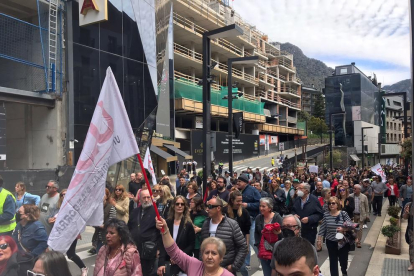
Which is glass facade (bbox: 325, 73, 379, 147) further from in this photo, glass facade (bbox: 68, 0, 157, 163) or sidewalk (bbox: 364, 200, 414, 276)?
sidewalk (bbox: 364, 200, 414, 276)

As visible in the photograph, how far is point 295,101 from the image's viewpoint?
7675cm

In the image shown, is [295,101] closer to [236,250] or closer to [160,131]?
[160,131]

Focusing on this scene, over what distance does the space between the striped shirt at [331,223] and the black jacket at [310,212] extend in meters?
0.20

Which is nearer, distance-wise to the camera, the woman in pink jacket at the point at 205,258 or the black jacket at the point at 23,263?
the woman in pink jacket at the point at 205,258

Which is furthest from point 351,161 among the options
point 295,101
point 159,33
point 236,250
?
point 236,250

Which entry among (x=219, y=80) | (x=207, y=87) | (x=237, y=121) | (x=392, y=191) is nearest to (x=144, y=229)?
(x=207, y=87)

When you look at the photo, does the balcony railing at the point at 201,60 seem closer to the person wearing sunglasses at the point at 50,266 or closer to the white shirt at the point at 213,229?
the white shirt at the point at 213,229

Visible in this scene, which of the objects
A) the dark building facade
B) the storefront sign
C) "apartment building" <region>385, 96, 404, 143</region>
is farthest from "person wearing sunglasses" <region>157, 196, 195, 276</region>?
"apartment building" <region>385, 96, 404, 143</region>

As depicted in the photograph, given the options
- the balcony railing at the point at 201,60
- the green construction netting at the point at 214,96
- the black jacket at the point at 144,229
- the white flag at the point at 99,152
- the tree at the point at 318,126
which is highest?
the balcony railing at the point at 201,60

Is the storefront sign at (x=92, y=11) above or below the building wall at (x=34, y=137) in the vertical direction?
above

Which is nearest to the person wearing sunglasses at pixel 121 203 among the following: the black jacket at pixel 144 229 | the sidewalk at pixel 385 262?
the black jacket at pixel 144 229

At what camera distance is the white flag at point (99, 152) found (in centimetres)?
345

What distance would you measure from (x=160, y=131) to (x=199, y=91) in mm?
13185

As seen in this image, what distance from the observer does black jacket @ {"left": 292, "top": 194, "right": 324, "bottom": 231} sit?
637cm
